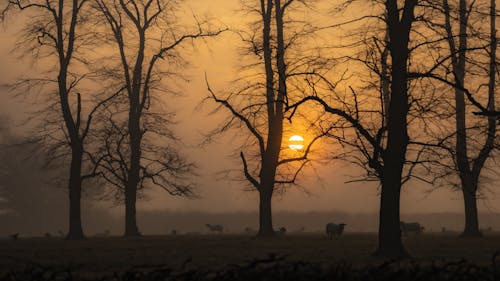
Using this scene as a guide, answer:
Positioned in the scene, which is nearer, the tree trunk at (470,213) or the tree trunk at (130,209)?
the tree trunk at (470,213)

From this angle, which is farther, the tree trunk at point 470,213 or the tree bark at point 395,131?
the tree trunk at point 470,213

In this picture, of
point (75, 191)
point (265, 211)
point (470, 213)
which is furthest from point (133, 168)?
point (470, 213)

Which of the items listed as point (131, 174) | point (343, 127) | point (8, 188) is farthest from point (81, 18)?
point (8, 188)

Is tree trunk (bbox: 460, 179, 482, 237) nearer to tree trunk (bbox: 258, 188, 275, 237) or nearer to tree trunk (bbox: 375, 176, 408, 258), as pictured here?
tree trunk (bbox: 258, 188, 275, 237)

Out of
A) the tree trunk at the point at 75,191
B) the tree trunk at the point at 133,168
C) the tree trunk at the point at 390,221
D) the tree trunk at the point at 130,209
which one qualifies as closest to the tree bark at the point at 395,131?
the tree trunk at the point at 390,221

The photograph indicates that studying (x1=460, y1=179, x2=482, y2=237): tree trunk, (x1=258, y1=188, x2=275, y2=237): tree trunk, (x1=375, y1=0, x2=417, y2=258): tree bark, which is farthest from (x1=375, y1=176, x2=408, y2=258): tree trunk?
(x1=460, y1=179, x2=482, y2=237): tree trunk

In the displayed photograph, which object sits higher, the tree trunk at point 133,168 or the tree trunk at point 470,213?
the tree trunk at point 133,168

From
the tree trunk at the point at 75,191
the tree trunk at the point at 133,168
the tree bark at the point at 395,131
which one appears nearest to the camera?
the tree bark at the point at 395,131

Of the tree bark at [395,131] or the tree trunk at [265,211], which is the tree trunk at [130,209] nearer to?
the tree trunk at [265,211]

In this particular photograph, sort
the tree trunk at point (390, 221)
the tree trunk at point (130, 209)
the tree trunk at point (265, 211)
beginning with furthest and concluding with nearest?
the tree trunk at point (130, 209)
the tree trunk at point (265, 211)
the tree trunk at point (390, 221)

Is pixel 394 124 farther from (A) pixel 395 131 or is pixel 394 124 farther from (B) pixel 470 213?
(B) pixel 470 213

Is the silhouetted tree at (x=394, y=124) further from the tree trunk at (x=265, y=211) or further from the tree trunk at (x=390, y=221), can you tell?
the tree trunk at (x=265, y=211)

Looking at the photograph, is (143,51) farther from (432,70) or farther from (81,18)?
(432,70)

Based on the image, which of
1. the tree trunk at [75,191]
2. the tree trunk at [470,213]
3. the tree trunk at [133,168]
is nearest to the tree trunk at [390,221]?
the tree trunk at [470,213]
